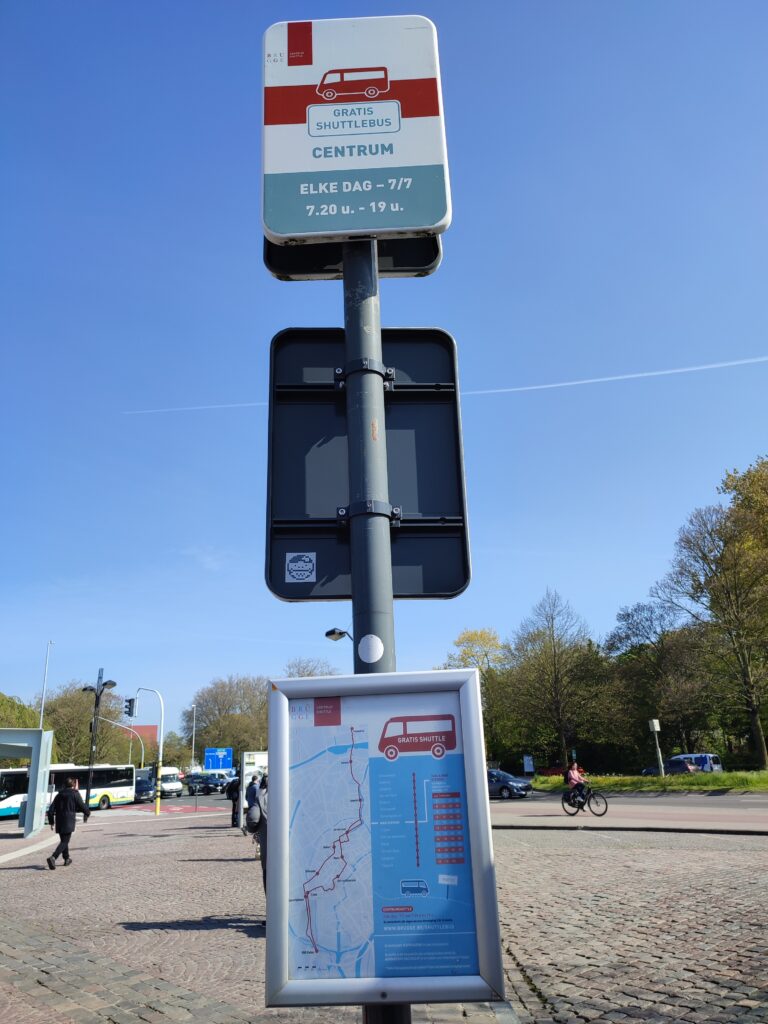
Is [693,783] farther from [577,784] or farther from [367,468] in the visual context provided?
[367,468]

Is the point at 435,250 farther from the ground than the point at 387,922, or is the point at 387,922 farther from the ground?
the point at 435,250

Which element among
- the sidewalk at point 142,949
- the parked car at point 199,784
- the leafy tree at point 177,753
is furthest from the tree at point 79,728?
the sidewalk at point 142,949

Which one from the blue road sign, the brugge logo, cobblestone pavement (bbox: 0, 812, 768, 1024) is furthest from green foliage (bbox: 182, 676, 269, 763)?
the brugge logo

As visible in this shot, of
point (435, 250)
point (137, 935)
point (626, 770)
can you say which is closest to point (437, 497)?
point (435, 250)

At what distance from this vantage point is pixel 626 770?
50.2m

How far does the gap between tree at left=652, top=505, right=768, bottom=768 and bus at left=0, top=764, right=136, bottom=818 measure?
1320 inches

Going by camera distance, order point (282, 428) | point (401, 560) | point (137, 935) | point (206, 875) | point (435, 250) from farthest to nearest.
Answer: point (206, 875) < point (137, 935) < point (435, 250) < point (282, 428) < point (401, 560)

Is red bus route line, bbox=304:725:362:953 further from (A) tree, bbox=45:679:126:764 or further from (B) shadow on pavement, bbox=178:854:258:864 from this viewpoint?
(A) tree, bbox=45:679:126:764

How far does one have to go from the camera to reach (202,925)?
8234 millimetres

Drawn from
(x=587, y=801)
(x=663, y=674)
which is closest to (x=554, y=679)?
(x=663, y=674)

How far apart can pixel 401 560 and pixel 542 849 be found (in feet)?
42.8

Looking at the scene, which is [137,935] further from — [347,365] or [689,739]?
[689,739]

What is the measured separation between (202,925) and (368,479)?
757 centimetres

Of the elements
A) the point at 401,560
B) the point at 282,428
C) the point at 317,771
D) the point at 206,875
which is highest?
the point at 282,428
